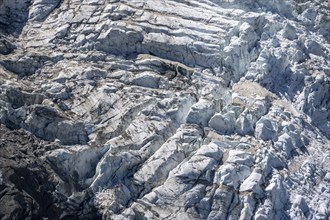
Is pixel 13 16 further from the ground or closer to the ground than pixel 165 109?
further from the ground

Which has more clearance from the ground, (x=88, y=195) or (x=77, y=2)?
(x=77, y=2)

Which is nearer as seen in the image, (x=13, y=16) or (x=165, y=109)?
(x=165, y=109)

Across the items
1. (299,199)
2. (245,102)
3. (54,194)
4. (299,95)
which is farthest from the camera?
(299,95)

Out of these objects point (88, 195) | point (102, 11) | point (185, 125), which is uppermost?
point (102, 11)

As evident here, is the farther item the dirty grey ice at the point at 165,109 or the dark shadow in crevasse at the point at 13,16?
the dark shadow in crevasse at the point at 13,16

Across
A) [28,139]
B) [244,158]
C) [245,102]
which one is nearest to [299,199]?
[244,158]

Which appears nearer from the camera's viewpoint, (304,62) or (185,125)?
(185,125)

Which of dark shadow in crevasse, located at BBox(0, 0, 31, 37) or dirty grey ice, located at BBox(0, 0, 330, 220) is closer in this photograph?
dirty grey ice, located at BBox(0, 0, 330, 220)

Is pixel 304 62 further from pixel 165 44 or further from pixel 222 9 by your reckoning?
pixel 165 44
